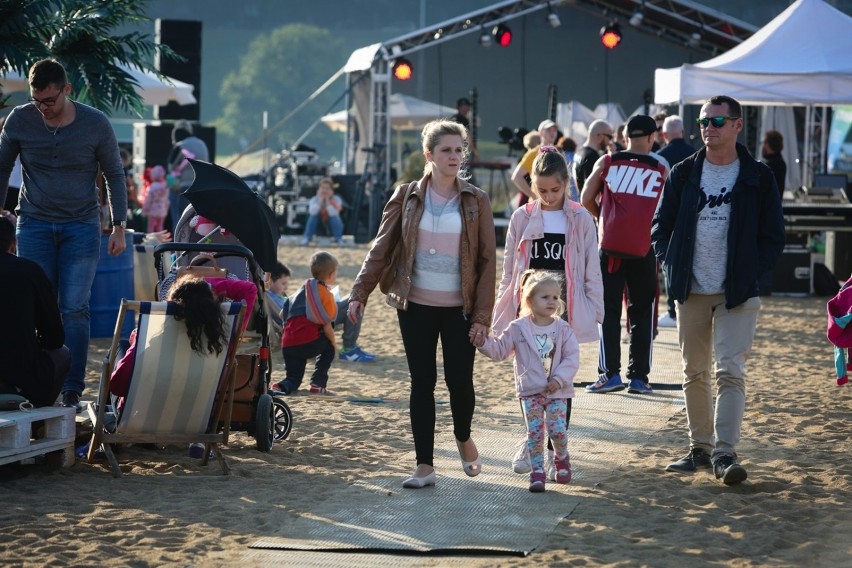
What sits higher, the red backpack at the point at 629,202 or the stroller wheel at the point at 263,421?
the red backpack at the point at 629,202

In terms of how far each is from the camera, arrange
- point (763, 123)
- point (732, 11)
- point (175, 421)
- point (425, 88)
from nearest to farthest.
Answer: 1. point (175, 421)
2. point (763, 123)
3. point (425, 88)
4. point (732, 11)

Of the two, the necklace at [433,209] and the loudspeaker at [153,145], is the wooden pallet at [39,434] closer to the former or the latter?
the necklace at [433,209]

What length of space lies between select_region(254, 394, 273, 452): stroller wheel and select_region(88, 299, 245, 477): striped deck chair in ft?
1.56

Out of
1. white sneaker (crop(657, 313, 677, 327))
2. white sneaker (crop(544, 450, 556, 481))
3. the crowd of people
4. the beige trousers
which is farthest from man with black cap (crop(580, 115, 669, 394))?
white sneaker (crop(657, 313, 677, 327))

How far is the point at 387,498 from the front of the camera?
5941mm

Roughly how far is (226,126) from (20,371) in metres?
74.0

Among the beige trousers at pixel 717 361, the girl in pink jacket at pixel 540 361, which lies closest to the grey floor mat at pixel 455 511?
the girl in pink jacket at pixel 540 361

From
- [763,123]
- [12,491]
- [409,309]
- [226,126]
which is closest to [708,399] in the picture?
[409,309]

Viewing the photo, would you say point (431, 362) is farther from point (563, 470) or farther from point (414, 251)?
point (563, 470)

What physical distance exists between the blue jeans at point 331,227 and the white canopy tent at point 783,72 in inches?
338

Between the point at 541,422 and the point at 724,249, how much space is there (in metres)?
1.17

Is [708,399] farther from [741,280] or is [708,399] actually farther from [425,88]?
[425,88]

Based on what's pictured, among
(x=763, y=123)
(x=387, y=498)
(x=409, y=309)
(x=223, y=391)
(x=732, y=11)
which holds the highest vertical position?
(x=732, y=11)

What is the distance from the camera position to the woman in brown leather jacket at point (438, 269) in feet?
19.3
